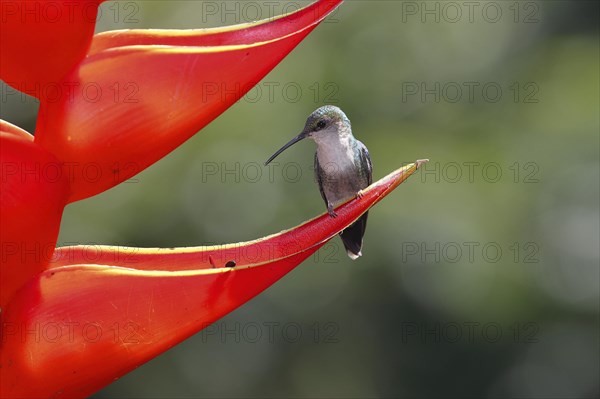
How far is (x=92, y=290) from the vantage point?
711mm

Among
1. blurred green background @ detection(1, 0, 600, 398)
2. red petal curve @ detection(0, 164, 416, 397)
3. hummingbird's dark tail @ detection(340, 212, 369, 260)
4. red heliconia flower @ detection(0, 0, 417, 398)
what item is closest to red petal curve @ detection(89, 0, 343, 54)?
red heliconia flower @ detection(0, 0, 417, 398)

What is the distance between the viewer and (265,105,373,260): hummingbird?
1685mm

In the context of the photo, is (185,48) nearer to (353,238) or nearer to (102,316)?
(102,316)

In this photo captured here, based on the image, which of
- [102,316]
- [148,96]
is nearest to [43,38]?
[148,96]

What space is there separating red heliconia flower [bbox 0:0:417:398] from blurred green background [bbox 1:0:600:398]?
59.9 inches

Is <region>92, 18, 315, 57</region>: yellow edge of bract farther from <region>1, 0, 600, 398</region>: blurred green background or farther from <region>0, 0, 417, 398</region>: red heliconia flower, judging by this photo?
<region>1, 0, 600, 398</region>: blurred green background

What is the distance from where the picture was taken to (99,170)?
710 mm

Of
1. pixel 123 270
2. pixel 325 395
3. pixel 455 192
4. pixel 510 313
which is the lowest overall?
pixel 325 395

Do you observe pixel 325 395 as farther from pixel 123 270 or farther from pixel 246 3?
pixel 123 270

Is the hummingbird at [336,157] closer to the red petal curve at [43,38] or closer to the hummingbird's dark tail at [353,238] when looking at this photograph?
the hummingbird's dark tail at [353,238]

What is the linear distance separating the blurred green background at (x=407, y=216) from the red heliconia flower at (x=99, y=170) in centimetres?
152

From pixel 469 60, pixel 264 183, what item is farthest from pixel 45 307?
pixel 469 60

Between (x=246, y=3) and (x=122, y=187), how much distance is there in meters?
0.58

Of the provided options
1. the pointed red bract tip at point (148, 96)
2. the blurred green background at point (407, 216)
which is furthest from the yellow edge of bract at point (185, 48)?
the blurred green background at point (407, 216)
